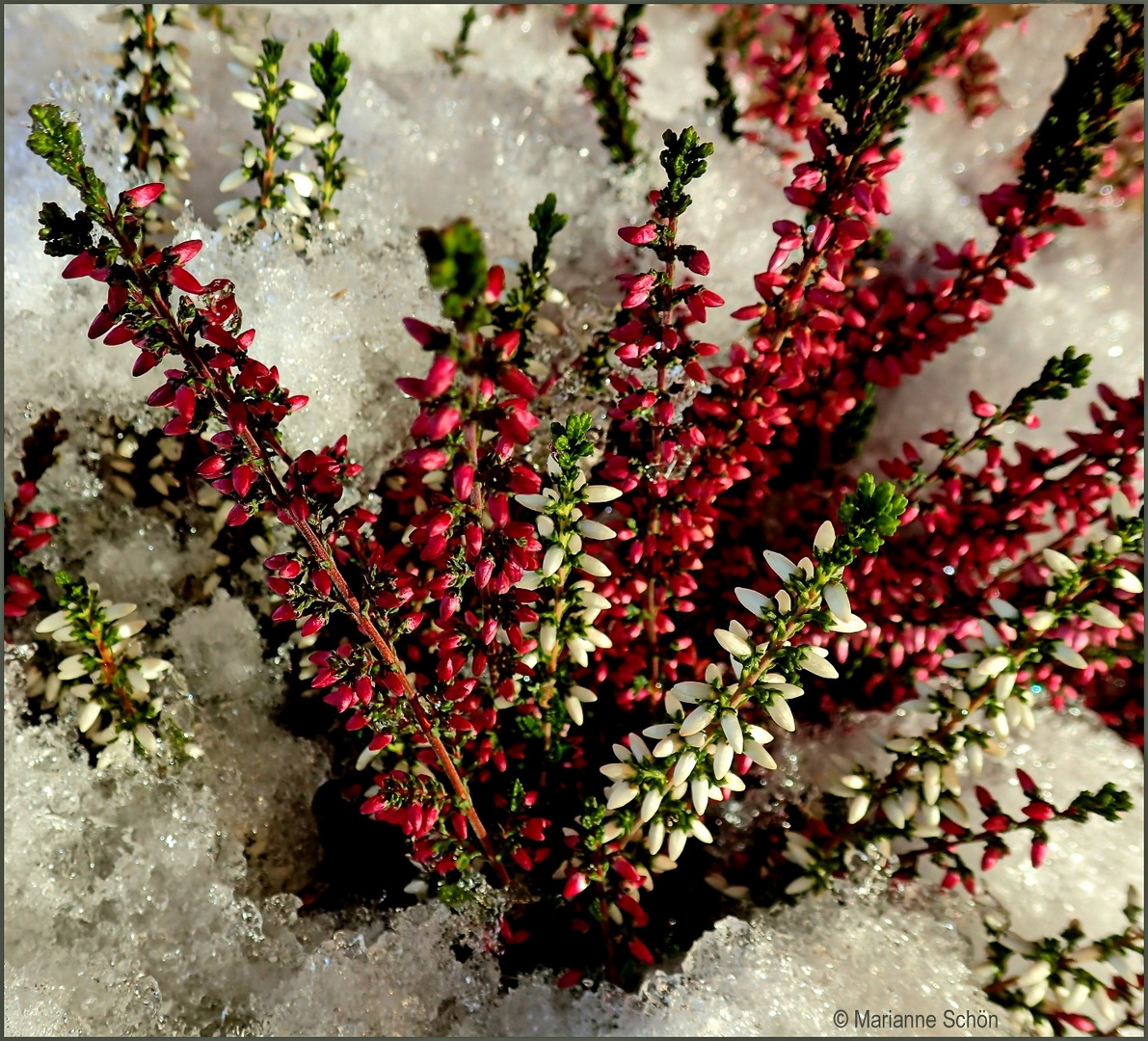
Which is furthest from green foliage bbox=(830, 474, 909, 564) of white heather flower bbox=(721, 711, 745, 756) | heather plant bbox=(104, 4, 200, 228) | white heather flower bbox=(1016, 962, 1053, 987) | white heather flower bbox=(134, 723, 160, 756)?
heather plant bbox=(104, 4, 200, 228)

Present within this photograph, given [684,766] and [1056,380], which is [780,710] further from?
[1056,380]

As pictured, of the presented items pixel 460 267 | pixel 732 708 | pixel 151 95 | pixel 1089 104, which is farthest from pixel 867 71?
pixel 151 95

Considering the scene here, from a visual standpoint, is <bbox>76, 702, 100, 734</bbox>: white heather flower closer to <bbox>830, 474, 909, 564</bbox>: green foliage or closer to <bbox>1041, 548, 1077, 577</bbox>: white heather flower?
<bbox>830, 474, 909, 564</bbox>: green foliage

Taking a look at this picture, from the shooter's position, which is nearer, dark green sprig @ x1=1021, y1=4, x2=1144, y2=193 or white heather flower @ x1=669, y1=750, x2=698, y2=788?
white heather flower @ x1=669, y1=750, x2=698, y2=788

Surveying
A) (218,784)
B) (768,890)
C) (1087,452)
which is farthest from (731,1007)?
(1087,452)

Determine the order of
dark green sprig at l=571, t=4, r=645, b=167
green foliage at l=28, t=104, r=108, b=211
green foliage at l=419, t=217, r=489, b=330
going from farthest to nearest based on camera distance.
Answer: dark green sprig at l=571, t=4, r=645, b=167
green foliage at l=28, t=104, r=108, b=211
green foliage at l=419, t=217, r=489, b=330

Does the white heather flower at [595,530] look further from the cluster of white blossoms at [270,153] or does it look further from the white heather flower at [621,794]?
the cluster of white blossoms at [270,153]
